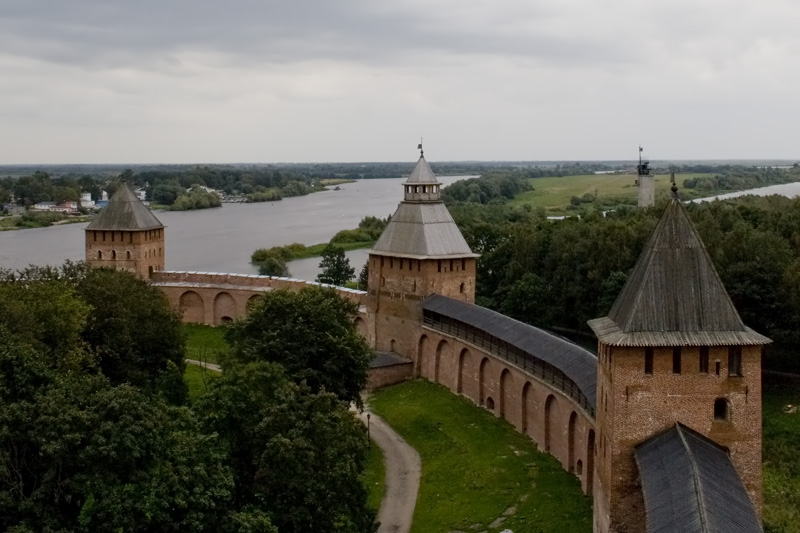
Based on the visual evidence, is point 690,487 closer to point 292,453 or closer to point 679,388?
point 679,388

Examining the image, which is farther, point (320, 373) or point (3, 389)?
point (320, 373)

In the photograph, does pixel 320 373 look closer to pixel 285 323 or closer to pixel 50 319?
pixel 285 323

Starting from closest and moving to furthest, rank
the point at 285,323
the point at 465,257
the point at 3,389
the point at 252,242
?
the point at 3,389, the point at 285,323, the point at 465,257, the point at 252,242

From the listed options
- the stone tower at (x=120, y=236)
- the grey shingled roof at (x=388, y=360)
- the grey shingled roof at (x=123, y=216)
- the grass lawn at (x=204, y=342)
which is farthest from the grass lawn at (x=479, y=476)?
the grey shingled roof at (x=123, y=216)

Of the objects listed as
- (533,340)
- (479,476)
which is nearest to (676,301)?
(479,476)

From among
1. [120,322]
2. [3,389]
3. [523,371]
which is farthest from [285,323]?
[3,389]

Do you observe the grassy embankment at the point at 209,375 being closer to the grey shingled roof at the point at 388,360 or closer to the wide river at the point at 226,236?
the grey shingled roof at the point at 388,360
